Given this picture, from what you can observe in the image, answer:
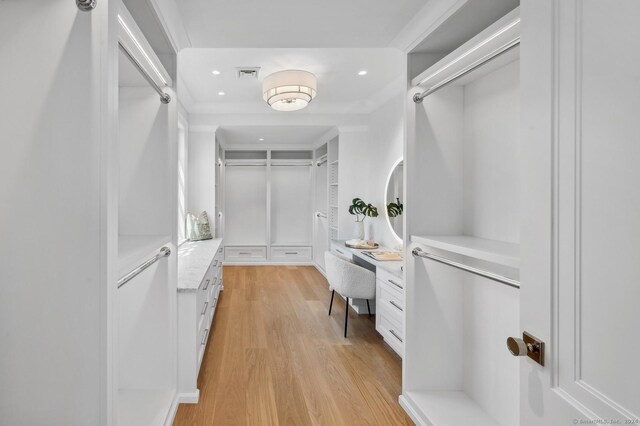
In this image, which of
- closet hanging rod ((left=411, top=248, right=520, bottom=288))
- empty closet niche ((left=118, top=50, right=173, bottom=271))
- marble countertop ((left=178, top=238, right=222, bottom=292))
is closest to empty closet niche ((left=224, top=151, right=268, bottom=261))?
marble countertop ((left=178, top=238, right=222, bottom=292))

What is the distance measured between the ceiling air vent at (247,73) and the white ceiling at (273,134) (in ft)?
4.32

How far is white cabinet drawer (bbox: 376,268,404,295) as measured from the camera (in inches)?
105

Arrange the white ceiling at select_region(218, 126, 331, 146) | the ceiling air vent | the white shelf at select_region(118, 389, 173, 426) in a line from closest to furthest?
the white shelf at select_region(118, 389, 173, 426) → the ceiling air vent → the white ceiling at select_region(218, 126, 331, 146)

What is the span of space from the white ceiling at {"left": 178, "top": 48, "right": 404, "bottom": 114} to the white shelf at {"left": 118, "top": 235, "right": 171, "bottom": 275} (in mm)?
1920

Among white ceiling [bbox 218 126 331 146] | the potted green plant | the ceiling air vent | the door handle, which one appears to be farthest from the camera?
white ceiling [bbox 218 126 331 146]

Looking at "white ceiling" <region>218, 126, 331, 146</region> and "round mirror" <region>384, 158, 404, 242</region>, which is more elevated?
"white ceiling" <region>218, 126, 331, 146</region>

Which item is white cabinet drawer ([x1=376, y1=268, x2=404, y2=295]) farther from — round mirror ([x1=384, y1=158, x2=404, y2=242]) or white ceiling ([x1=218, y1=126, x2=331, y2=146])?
white ceiling ([x1=218, y1=126, x2=331, y2=146])

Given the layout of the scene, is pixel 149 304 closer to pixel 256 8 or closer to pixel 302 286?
pixel 256 8

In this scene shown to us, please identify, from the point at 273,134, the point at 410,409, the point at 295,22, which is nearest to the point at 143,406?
the point at 410,409

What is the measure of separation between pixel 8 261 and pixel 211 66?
2.85 metres

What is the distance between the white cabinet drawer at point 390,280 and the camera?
2672 millimetres

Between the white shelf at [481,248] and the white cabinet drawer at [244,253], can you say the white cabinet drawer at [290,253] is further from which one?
the white shelf at [481,248]


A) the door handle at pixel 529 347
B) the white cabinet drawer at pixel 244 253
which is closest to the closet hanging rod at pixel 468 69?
the door handle at pixel 529 347

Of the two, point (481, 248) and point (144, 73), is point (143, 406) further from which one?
point (481, 248)
